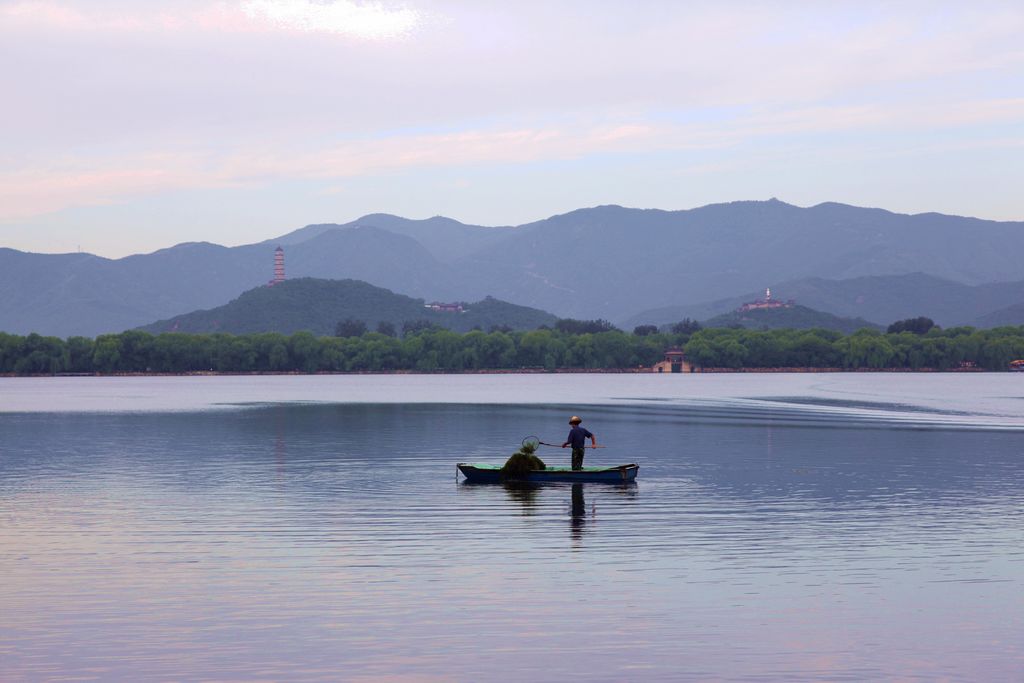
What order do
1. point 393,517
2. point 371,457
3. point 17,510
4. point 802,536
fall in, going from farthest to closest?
point 371,457 < point 17,510 < point 393,517 < point 802,536

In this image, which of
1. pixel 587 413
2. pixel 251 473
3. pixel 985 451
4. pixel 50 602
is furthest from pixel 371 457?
pixel 587 413

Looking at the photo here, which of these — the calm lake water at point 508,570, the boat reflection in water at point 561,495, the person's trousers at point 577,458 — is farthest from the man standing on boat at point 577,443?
the calm lake water at point 508,570

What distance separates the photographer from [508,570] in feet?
104

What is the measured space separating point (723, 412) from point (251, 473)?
80895 millimetres

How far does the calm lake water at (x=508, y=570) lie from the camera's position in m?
22.7

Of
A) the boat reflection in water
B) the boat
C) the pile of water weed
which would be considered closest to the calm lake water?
the boat reflection in water

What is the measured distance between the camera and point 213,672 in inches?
853

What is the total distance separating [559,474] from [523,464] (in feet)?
5.27

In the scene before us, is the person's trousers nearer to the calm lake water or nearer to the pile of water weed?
the calm lake water

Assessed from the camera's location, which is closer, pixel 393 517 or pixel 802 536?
pixel 802 536

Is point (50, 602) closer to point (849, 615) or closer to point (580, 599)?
point (580, 599)

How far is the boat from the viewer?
5384cm

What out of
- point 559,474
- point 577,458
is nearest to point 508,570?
point 559,474

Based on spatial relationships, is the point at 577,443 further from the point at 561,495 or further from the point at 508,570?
the point at 508,570
